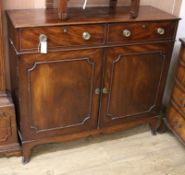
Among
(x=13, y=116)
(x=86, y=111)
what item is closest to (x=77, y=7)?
(x=86, y=111)

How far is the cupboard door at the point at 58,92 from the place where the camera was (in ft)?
5.13

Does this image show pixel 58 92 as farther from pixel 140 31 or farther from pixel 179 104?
pixel 179 104

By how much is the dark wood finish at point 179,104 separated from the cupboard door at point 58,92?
1.82ft

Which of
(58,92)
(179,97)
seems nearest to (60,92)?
(58,92)

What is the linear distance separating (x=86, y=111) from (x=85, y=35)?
19.4 inches

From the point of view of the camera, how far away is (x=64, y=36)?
1.53 meters

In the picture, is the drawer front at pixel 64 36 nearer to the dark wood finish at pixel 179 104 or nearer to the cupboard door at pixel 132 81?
the cupboard door at pixel 132 81

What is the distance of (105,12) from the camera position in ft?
5.82

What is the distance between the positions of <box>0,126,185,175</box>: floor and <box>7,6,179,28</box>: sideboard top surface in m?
0.86

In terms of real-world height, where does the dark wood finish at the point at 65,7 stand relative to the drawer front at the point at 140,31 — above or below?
above

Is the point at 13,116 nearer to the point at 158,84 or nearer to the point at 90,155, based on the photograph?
the point at 90,155

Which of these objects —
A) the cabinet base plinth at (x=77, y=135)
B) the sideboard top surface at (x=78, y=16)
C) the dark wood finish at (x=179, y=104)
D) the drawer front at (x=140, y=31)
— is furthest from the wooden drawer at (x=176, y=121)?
the sideboard top surface at (x=78, y=16)

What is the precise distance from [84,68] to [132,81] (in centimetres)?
35

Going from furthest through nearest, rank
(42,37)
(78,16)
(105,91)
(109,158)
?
(109,158), (105,91), (78,16), (42,37)
